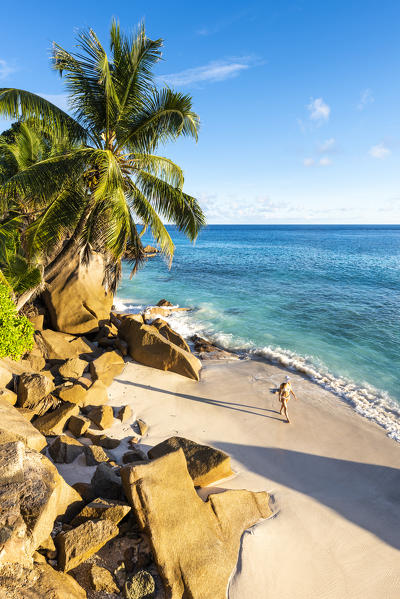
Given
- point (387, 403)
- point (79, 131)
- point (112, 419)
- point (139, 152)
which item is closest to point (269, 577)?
point (112, 419)

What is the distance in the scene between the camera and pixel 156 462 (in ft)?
17.0

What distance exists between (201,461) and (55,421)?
3368 mm

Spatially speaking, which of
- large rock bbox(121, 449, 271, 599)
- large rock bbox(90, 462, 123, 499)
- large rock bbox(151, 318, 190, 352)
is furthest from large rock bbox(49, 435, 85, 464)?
large rock bbox(151, 318, 190, 352)

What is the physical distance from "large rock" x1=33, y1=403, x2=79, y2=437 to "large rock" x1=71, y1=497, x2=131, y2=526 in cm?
277

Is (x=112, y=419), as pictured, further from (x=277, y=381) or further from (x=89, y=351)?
(x=277, y=381)

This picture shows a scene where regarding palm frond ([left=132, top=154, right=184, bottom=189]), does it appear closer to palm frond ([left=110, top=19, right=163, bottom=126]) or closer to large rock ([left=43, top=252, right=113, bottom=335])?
palm frond ([left=110, top=19, right=163, bottom=126])

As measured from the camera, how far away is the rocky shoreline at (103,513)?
389 cm

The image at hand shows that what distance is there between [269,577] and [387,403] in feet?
26.3

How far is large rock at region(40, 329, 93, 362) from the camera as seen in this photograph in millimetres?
10586

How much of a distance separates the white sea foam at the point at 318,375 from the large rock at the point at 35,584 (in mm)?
8709

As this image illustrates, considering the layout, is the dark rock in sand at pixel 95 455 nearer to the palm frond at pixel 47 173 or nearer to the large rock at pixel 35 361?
the large rock at pixel 35 361

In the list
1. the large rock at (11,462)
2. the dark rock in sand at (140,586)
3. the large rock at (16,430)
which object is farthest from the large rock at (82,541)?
the large rock at (16,430)

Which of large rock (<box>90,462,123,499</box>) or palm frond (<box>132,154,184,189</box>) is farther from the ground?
palm frond (<box>132,154,184,189</box>)

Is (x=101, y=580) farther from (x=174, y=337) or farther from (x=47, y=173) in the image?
(x=174, y=337)
